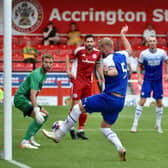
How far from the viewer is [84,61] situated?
14656 millimetres

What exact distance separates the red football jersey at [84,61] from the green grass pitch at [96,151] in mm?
1283

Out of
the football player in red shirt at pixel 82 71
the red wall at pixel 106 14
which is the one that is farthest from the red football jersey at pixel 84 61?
the red wall at pixel 106 14

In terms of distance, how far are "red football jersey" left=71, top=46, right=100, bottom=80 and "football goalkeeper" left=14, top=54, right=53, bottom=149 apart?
77.4 inches

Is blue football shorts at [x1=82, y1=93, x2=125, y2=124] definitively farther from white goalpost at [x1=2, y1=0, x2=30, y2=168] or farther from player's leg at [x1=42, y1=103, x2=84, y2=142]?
white goalpost at [x1=2, y1=0, x2=30, y2=168]

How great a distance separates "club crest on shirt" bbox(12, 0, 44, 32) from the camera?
109 feet

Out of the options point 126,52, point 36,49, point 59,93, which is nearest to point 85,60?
point 126,52

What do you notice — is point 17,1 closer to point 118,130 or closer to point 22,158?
point 118,130

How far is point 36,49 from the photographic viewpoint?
29.2 meters

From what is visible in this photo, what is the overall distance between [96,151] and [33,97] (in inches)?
56.8

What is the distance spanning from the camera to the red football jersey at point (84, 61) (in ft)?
47.9

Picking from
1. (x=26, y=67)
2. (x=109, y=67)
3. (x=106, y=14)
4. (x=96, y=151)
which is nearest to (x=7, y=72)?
(x=109, y=67)

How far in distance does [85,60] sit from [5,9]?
3.74 m

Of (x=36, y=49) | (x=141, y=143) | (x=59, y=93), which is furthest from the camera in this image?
(x=36, y=49)

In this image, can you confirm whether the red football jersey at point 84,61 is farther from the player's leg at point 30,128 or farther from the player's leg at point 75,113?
the player's leg at point 75,113
